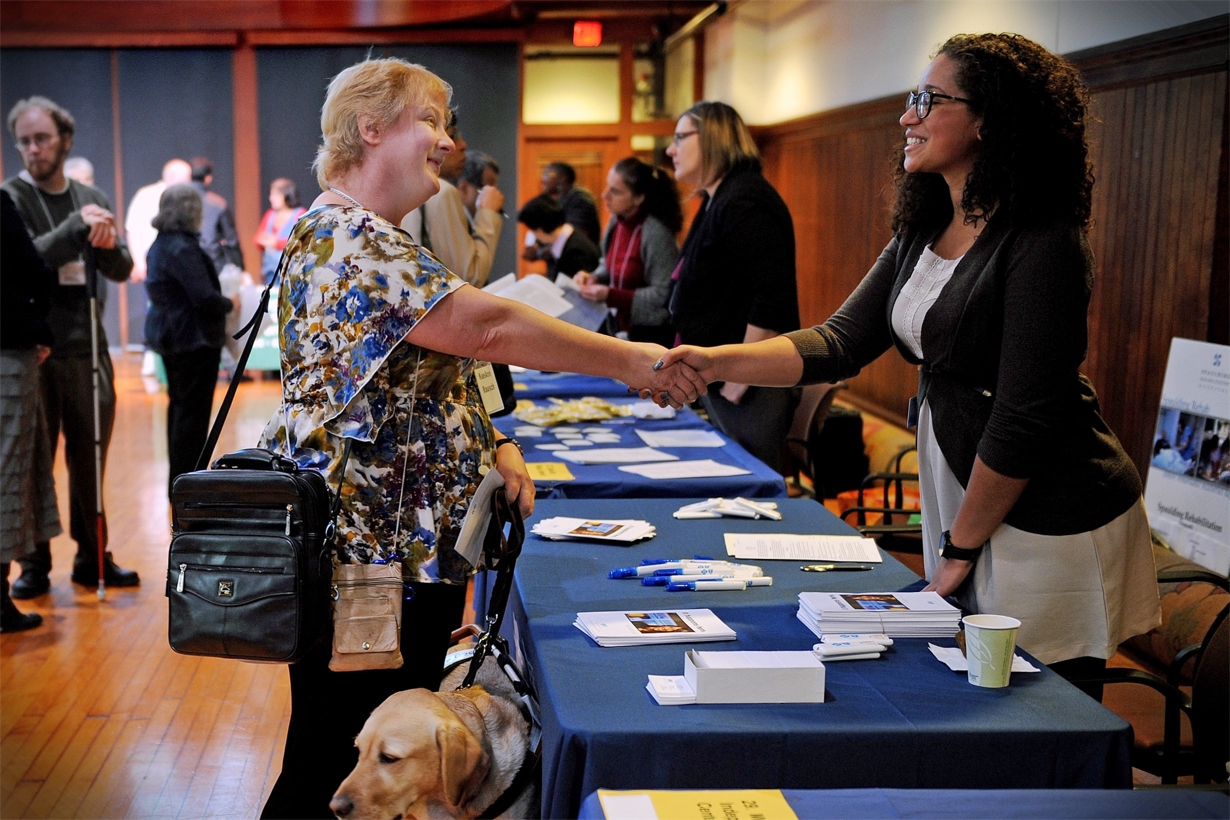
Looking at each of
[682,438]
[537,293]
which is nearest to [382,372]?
[682,438]

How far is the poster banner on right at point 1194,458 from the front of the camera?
3303mm

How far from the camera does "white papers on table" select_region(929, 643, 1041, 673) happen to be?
1.73 m

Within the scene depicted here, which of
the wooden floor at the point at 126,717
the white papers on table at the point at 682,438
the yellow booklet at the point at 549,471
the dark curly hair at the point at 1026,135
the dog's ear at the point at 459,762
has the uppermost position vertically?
the dark curly hair at the point at 1026,135

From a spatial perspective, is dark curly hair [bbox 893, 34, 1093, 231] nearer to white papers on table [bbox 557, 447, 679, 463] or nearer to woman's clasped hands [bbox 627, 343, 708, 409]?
woman's clasped hands [bbox 627, 343, 708, 409]

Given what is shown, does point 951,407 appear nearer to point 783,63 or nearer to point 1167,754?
point 1167,754

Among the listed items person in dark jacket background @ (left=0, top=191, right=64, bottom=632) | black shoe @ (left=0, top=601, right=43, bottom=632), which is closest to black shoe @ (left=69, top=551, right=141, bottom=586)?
person in dark jacket background @ (left=0, top=191, right=64, bottom=632)

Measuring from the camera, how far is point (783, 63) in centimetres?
900

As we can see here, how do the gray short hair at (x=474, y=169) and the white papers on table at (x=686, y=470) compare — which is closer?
the white papers on table at (x=686, y=470)

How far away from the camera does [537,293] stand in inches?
185

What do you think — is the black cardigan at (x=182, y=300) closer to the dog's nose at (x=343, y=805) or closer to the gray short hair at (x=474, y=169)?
the gray short hair at (x=474, y=169)

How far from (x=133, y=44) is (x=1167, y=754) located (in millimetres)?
12615

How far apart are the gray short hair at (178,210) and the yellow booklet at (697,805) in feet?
15.2

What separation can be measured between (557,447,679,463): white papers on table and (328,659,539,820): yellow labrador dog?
172 centimetres

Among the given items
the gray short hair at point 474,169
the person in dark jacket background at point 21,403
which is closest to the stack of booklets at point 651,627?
the person in dark jacket background at point 21,403
